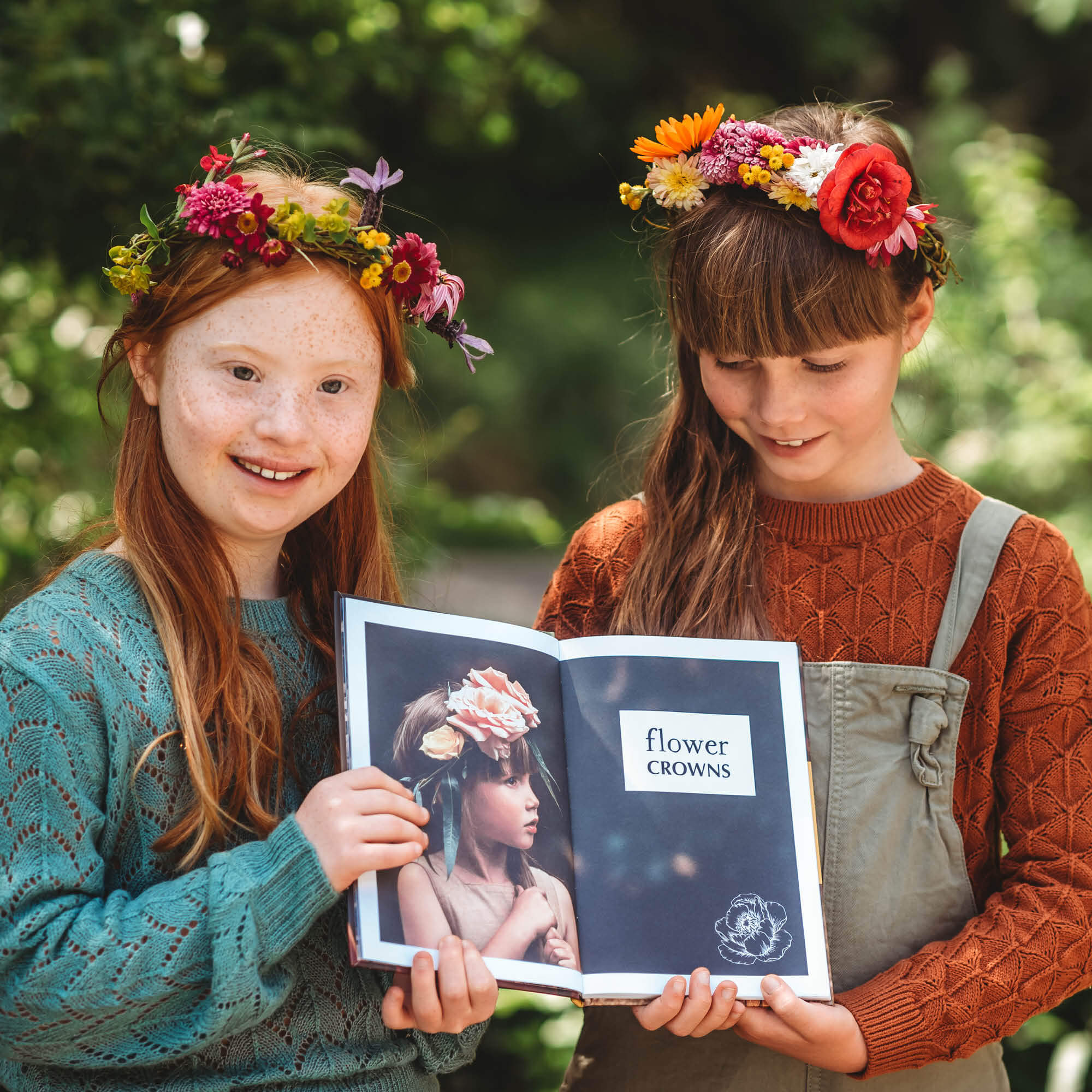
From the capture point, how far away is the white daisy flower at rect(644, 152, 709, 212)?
6.89ft

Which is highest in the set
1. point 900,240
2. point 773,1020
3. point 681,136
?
point 681,136

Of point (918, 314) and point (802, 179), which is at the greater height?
point (802, 179)

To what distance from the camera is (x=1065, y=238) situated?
6719mm

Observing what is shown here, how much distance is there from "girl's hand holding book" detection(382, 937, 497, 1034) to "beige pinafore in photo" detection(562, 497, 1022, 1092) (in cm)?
61

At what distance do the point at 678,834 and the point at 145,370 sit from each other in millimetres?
1093

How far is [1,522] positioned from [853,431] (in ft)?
8.73

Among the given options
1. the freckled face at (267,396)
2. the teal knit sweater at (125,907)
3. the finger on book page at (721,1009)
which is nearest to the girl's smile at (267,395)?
the freckled face at (267,396)

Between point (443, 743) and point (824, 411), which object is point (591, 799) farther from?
point (824, 411)

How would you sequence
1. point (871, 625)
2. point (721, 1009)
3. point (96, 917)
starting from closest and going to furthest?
point (96, 917) → point (721, 1009) → point (871, 625)

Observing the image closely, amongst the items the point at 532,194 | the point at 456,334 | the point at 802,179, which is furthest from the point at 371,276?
the point at 532,194

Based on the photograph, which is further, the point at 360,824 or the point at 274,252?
the point at 274,252

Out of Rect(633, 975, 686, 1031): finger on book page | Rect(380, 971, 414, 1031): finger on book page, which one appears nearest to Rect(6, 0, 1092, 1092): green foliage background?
Rect(380, 971, 414, 1031): finger on book page

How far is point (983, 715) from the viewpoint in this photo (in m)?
2.03

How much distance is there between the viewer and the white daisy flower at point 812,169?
1976 mm
